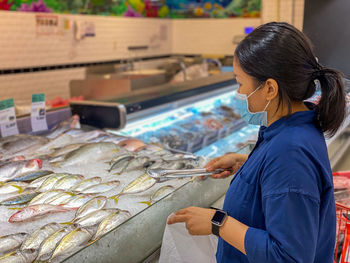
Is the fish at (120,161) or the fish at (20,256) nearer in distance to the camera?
the fish at (20,256)

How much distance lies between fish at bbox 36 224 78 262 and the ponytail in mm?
965

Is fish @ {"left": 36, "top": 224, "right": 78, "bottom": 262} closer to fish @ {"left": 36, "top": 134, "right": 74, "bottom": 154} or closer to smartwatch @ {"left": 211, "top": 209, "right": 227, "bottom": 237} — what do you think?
smartwatch @ {"left": 211, "top": 209, "right": 227, "bottom": 237}

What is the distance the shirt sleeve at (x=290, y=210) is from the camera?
40.3 inches

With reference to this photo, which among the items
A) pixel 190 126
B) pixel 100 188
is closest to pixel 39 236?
pixel 100 188

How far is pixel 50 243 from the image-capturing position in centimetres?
129

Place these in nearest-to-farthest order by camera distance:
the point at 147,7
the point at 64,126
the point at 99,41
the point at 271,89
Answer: the point at 271,89 < the point at 64,126 < the point at 99,41 < the point at 147,7

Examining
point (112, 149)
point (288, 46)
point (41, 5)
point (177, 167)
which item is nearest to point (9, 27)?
point (41, 5)

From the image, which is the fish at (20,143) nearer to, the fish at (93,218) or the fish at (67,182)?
the fish at (67,182)

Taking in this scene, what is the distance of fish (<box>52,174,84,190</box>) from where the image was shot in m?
1.76

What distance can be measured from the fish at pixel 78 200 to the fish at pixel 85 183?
9 centimetres

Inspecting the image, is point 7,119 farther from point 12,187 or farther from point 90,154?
point 12,187

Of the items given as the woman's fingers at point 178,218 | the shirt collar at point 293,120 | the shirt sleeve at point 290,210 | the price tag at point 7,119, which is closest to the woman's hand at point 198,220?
the woman's fingers at point 178,218

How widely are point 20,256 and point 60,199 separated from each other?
403 millimetres

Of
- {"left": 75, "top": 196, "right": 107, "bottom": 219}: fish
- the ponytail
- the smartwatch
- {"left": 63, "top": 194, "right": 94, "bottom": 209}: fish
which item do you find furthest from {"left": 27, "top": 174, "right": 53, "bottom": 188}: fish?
the ponytail
